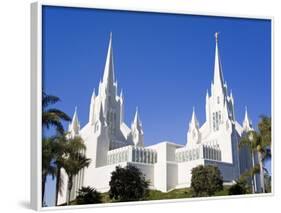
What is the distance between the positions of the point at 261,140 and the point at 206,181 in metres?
1.79

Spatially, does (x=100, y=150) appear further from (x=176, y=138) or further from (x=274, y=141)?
(x=274, y=141)

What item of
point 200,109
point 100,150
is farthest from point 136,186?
point 200,109

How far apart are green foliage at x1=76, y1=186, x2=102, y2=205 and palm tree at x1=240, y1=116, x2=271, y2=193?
3796mm

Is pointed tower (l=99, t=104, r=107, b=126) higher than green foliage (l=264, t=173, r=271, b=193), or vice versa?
pointed tower (l=99, t=104, r=107, b=126)

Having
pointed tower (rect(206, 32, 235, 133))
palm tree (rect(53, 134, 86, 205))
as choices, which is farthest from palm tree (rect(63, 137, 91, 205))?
pointed tower (rect(206, 32, 235, 133))

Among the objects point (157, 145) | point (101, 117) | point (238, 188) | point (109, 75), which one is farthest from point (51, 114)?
point (238, 188)

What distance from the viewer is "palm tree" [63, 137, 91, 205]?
467 inches

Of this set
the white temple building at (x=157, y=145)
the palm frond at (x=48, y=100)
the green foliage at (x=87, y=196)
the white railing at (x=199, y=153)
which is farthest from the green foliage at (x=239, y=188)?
the palm frond at (x=48, y=100)

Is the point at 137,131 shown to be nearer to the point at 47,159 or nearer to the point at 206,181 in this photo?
the point at 206,181

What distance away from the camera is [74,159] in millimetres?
11922

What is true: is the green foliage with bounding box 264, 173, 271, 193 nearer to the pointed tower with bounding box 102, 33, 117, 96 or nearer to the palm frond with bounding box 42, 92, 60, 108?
the pointed tower with bounding box 102, 33, 117, 96

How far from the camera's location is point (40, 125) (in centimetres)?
1122

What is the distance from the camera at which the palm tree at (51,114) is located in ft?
37.3

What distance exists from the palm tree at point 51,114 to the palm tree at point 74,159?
0.39 m
